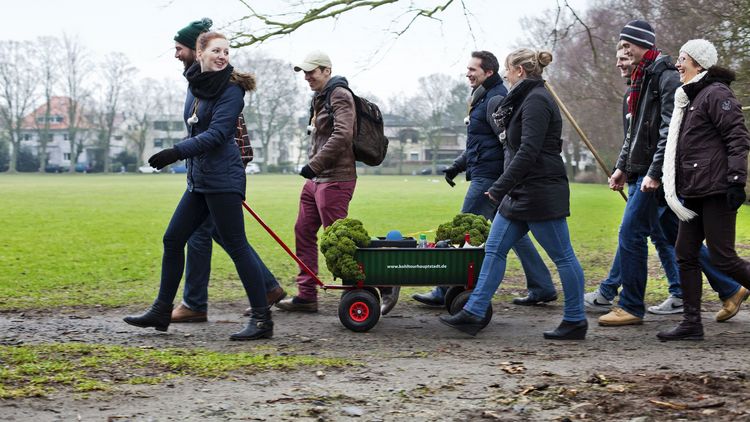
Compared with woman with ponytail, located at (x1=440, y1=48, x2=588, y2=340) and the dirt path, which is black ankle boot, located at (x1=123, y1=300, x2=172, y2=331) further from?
woman with ponytail, located at (x1=440, y1=48, x2=588, y2=340)

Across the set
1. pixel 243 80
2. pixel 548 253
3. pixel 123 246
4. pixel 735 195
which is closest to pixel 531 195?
pixel 548 253

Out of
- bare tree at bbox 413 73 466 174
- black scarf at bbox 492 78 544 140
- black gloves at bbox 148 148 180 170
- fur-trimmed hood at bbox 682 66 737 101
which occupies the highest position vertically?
bare tree at bbox 413 73 466 174

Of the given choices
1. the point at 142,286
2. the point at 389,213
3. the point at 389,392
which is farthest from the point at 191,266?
the point at 389,213

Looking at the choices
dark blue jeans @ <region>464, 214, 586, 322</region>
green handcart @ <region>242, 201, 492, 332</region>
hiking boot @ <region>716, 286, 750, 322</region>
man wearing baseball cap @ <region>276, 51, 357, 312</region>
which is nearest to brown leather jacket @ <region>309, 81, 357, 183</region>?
man wearing baseball cap @ <region>276, 51, 357, 312</region>

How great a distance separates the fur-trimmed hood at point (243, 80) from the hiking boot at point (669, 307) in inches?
152

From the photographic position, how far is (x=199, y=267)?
838 centimetres

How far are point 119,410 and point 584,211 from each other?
23.2 meters

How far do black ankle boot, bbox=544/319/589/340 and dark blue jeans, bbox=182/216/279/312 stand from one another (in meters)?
2.49

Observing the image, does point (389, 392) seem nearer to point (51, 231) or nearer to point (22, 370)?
point (22, 370)

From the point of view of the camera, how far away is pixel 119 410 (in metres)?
4.92

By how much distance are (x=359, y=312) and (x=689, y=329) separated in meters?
2.40

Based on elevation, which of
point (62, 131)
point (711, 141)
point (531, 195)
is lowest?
point (531, 195)

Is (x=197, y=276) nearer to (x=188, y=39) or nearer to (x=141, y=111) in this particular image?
(x=188, y=39)

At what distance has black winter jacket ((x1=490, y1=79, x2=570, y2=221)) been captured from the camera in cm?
722
